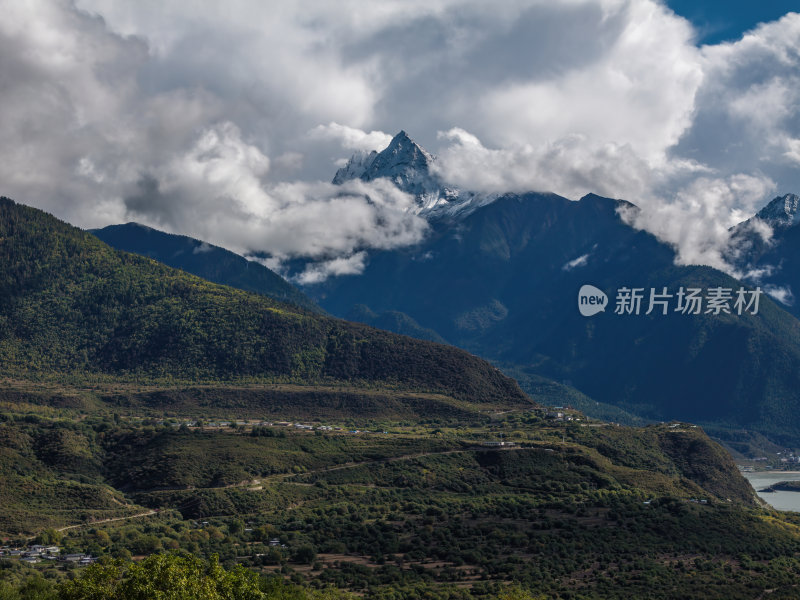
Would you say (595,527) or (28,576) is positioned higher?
(595,527)

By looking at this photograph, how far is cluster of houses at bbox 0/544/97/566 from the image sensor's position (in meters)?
144

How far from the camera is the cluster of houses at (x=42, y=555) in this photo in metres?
144

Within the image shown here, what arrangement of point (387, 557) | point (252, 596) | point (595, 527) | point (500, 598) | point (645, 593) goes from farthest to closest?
point (595, 527), point (387, 557), point (645, 593), point (500, 598), point (252, 596)

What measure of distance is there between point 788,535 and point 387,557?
7318cm

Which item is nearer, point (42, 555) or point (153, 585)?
point (153, 585)

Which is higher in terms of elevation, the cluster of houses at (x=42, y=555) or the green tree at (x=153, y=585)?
the green tree at (x=153, y=585)

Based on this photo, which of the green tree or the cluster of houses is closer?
the green tree

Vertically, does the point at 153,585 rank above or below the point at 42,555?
above

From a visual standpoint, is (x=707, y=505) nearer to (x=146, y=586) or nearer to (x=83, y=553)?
(x=83, y=553)

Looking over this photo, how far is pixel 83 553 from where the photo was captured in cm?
15038

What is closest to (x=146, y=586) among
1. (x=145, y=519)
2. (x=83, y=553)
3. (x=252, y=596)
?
(x=252, y=596)

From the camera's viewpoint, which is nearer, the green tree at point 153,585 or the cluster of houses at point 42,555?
the green tree at point 153,585

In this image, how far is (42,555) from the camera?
5822 inches

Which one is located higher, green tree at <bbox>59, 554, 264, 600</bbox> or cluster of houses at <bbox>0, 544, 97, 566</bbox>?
green tree at <bbox>59, 554, 264, 600</bbox>
